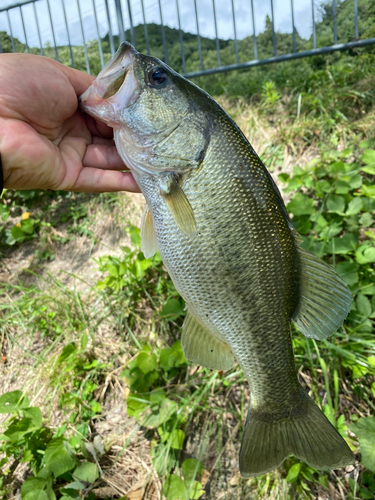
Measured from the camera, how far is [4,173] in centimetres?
183

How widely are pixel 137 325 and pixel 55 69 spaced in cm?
216

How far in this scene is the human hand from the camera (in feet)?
5.79

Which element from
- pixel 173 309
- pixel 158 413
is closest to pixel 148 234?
pixel 173 309

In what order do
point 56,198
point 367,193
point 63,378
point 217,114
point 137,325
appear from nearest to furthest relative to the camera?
point 217,114 < point 367,193 < point 63,378 < point 137,325 < point 56,198

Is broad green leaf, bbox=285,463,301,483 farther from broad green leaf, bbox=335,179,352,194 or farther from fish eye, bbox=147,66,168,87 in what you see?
fish eye, bbox=147,66,168,87

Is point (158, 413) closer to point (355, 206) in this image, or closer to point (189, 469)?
point (189, 469)

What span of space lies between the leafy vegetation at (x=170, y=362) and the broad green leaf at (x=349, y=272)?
0.07ft

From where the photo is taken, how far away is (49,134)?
6.66 feet

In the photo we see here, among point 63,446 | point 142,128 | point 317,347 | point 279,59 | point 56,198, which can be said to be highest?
point 279,59

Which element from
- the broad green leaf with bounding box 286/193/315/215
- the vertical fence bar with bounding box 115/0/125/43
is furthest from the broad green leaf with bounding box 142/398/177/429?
the vertical fence bar with bounding box 115/0/125/43

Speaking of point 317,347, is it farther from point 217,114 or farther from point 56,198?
point 56,198

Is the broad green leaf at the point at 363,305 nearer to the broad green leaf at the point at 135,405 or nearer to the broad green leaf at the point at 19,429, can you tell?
the broad green leaf at the point at 135,405

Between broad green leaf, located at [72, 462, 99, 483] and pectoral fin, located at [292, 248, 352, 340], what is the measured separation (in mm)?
1769

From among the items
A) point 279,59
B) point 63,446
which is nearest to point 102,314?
point 63,446
